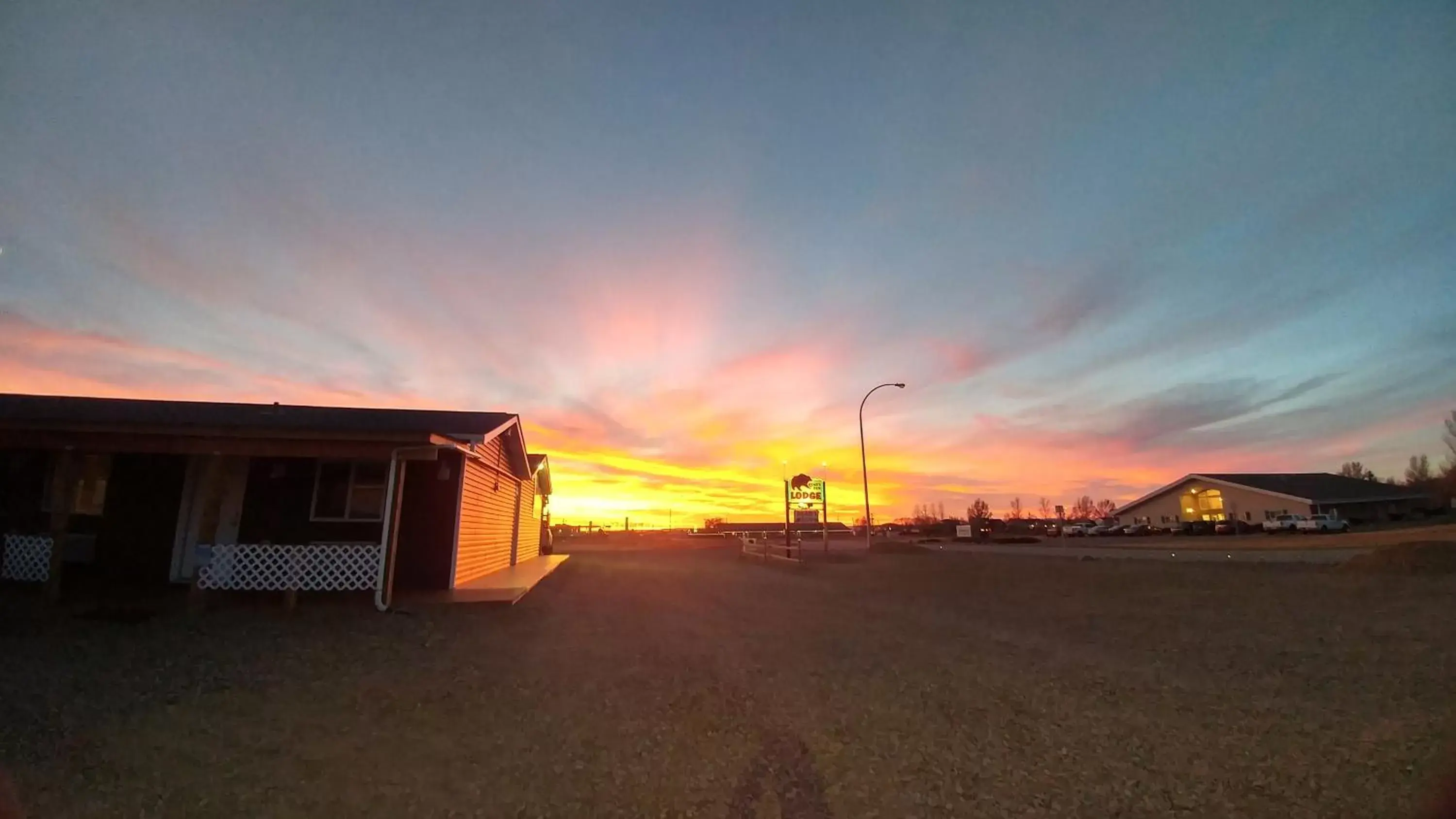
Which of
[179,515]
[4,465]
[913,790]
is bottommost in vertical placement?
[913,790]

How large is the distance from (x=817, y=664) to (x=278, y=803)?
593 cm

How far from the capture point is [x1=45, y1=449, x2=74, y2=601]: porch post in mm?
10883

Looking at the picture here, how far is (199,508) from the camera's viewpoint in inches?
553

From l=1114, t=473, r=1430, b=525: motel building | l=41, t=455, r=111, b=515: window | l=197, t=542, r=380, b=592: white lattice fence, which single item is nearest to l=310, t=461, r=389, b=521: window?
l=197, t=542, r=380, b=592: white lattice fence

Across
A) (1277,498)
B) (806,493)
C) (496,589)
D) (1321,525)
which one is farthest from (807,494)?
(1277,498)

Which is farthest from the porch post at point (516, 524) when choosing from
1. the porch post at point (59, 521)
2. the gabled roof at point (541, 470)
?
the porch post at point (59, 521)

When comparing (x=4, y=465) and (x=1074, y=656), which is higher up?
(x=4, y=465)

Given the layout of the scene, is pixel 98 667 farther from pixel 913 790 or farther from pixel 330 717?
pixel 913 790

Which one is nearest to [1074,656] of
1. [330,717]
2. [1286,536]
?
[330,717]

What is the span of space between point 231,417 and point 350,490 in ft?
9.39

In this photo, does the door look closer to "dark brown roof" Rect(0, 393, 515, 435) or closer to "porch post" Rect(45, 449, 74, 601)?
"dark brown roof" Rect(0, 393, 515, 435)

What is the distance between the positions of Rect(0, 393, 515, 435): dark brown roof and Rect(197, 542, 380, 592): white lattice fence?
2217 millimetres

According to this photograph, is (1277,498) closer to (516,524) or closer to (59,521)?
(516,524)

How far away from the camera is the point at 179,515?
1409 centimetres
